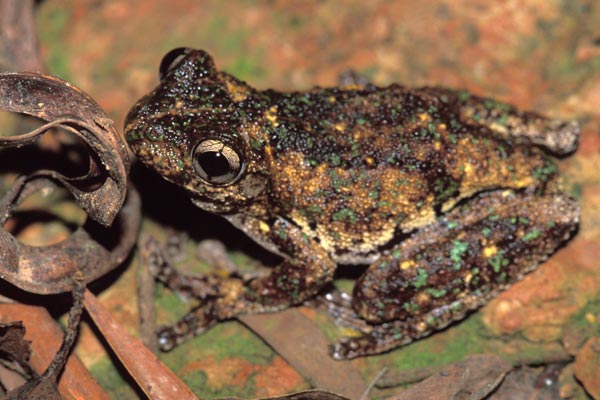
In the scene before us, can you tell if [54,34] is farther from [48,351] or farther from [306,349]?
[306,349]

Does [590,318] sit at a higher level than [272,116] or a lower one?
lower

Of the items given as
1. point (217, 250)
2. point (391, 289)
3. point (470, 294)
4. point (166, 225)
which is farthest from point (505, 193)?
point (166, 225)

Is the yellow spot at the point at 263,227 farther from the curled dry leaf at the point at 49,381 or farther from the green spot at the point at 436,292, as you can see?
the curled dry leaf at the point at 49,381

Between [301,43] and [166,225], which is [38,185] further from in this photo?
[301,43]

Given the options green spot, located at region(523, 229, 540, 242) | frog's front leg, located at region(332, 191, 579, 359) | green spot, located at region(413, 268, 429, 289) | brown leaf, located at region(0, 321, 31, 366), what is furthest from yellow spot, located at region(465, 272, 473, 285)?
brown leaf, located at region(0, 321, 31, 366)

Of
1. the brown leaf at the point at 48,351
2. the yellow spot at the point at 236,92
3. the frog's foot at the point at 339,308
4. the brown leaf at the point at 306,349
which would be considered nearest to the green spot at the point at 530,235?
the frog's foot at the point at 339,308

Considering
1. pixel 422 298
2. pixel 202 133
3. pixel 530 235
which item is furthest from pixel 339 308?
pixel 202 133
